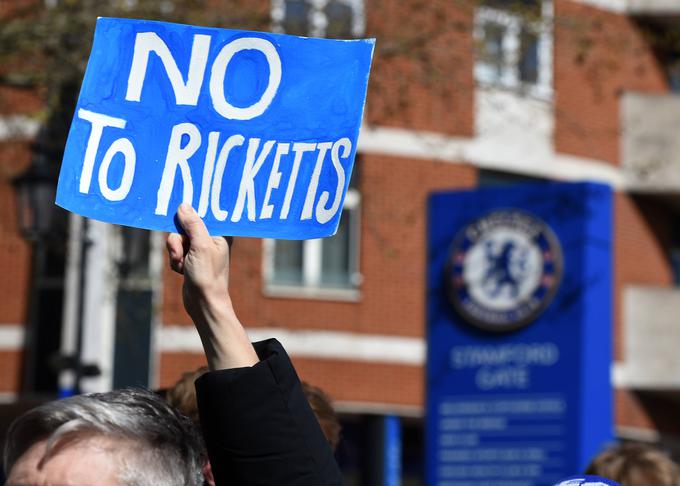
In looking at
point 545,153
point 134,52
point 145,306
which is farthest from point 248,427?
point 545,153

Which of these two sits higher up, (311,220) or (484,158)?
(484,158)

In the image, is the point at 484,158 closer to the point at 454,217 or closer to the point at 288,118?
Result: the point at 454,217

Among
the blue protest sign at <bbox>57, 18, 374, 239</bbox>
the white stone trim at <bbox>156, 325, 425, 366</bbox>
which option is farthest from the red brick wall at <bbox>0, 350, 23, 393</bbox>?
the blue protest sign at <bbox>57, 18, 374, 239</bbox>

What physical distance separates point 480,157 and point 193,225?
1655 cm

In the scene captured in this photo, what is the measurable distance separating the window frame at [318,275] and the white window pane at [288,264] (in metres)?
0.04

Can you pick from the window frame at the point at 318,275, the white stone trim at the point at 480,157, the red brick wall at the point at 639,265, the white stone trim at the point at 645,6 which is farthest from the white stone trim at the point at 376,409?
the white stone trim at the point at 645,6

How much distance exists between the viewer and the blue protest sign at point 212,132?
10.1ft

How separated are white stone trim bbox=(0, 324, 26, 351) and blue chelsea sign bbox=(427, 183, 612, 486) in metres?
6.83

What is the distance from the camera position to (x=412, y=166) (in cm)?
1892

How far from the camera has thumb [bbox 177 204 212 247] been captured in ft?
9.50

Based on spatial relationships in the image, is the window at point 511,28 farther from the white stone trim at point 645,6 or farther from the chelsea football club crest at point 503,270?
the white stone trim at point 645,6

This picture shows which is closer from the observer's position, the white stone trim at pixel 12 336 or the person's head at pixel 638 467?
the person's head at pixel 638 467

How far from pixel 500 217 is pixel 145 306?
227 inches

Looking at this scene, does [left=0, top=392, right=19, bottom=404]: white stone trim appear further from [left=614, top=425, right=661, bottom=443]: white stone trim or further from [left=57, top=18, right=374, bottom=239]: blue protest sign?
[left=57, top=18, right=374, bottom=239]: blue protest sign
